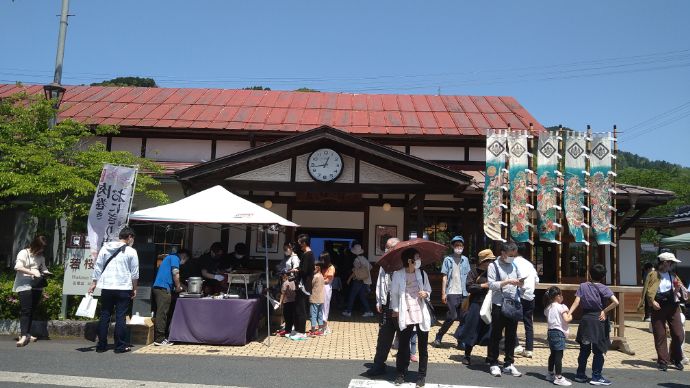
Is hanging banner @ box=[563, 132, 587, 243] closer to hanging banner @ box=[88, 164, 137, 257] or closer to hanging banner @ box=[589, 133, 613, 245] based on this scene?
hanging banner @ box=[589, 133, 613, 245]

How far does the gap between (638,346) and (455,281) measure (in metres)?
3.62

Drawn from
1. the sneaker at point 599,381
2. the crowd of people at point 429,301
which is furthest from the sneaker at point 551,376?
the sneaker at point 599,381

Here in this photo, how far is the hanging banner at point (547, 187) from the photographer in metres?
9.52

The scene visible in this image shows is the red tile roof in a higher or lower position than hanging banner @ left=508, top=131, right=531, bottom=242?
higher

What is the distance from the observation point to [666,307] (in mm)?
7121

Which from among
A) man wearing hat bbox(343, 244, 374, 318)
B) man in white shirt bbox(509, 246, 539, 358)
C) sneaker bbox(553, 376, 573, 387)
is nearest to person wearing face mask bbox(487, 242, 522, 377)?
man in white shirt bbox(509, 246, 539, 358)

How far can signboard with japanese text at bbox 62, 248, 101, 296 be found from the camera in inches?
315

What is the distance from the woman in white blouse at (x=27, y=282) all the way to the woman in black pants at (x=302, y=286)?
402 centimetres

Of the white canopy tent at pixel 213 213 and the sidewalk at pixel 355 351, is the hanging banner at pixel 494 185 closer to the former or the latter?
the sidewalk at pixel 355 351

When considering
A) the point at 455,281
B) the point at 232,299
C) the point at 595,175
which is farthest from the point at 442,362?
the point at 595,175

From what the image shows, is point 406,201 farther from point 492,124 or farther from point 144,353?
point 144,353

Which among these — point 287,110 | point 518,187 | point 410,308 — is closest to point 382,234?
point 518,187

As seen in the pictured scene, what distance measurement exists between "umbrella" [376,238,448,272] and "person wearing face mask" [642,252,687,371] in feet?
11.8

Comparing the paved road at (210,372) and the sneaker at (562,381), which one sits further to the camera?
the sneaker at (562,381)
